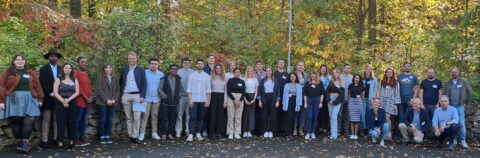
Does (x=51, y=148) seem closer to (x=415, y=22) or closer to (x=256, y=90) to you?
(x=256, y=90)

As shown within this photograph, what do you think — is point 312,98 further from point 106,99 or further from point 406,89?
point 106,99

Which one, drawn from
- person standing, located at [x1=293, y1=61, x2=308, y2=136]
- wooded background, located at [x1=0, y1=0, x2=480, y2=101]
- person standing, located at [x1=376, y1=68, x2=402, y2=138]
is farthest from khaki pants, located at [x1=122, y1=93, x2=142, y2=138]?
person standing, located at [x1=376, y1=68, x2=402, y2=138]

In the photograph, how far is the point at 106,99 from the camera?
299 inches

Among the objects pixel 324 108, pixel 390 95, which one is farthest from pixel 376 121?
pixel 324 108

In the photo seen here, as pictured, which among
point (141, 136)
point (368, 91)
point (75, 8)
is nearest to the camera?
point (141, 136)

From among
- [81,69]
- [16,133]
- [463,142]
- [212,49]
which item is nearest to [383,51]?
[212,49]

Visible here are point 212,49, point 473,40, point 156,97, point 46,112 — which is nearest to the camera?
point 46,112

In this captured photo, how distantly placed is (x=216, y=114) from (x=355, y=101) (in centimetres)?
270

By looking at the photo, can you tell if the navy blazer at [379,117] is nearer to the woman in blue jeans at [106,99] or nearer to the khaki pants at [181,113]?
the khaki pants at [181,113]

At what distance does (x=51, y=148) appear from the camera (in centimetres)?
718

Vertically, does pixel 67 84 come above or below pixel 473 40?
below

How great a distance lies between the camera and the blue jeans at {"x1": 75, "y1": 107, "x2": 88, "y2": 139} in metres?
7.30

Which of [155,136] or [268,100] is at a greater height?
[268,100]

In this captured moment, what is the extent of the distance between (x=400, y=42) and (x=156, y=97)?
926 centimetres
